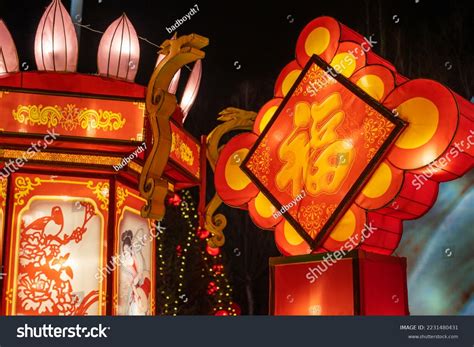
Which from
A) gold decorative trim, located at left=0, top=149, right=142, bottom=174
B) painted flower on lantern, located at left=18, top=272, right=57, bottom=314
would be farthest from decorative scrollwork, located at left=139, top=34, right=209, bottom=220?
painted flower on lantern, located at left=18, top=272, right=57, bottom=314

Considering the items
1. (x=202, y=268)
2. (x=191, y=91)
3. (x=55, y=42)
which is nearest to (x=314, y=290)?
(x=55, y=42)

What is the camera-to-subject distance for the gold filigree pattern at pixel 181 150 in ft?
31.6

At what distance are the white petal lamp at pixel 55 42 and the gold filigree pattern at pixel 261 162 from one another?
3.21 metres

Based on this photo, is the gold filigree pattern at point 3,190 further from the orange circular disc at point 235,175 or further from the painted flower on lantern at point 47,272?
the orange circular disc at point 235,175

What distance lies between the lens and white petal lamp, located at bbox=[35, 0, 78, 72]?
29.2 feet

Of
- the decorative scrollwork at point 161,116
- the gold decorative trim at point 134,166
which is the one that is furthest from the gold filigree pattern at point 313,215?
the gold decorative trim at point 134,166

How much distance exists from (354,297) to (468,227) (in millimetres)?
7493

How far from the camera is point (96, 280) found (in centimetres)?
880

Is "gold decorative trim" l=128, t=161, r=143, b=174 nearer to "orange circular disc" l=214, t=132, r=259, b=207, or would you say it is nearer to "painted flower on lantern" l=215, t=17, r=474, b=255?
"orange circular disc" l=214, t=132, r=259, b=207

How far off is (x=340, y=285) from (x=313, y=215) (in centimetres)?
83

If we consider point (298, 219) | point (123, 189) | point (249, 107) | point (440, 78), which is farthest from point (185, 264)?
point (298, 219)

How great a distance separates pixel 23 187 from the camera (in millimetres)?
8875

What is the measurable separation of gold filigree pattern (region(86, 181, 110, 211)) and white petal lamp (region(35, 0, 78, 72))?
1.64 m

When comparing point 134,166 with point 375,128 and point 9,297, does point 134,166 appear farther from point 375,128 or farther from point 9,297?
point 375,128
